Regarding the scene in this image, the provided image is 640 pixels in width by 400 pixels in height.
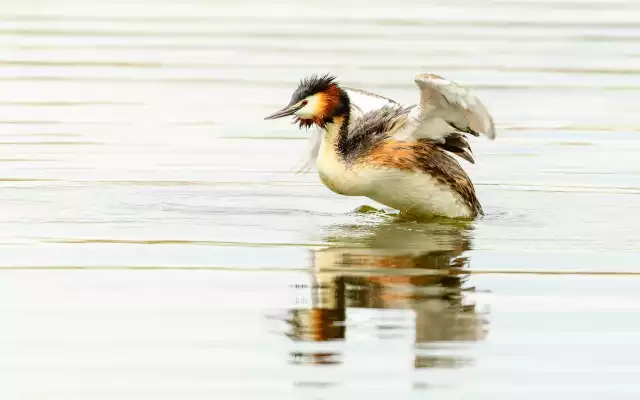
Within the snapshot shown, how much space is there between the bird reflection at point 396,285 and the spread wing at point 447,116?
26.4 inches

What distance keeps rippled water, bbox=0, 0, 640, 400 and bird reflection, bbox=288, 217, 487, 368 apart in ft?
0.09

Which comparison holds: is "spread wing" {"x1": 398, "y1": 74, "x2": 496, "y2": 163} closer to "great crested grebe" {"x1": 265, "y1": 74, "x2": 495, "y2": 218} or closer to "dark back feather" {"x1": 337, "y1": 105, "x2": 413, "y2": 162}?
"great crested grebe" {"x1": 265, "y1": 74, "x2": 495, "y2": 218}

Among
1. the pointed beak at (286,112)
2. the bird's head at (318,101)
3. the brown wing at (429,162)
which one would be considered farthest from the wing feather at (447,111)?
the pointed beak at (286,112)

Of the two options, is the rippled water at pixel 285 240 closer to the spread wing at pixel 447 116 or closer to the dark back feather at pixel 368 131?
the dark back feather at pixel 368 131

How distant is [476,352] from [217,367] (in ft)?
4.40

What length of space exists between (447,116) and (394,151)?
0.48 metres

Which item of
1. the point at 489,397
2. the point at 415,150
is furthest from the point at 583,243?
the point at 489,397

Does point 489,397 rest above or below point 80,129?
below

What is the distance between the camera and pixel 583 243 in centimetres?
1237

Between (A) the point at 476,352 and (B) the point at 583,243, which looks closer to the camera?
(A) the point at 476,352

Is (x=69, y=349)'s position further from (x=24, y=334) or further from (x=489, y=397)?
(x=489, y=397)

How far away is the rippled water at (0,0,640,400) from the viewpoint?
8.83 metres

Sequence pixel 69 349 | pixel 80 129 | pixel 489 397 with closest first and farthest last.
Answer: pixel 489 397 < pixel 69 349 < pixel 80 129

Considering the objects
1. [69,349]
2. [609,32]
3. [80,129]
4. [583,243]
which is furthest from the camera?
[609,32]
